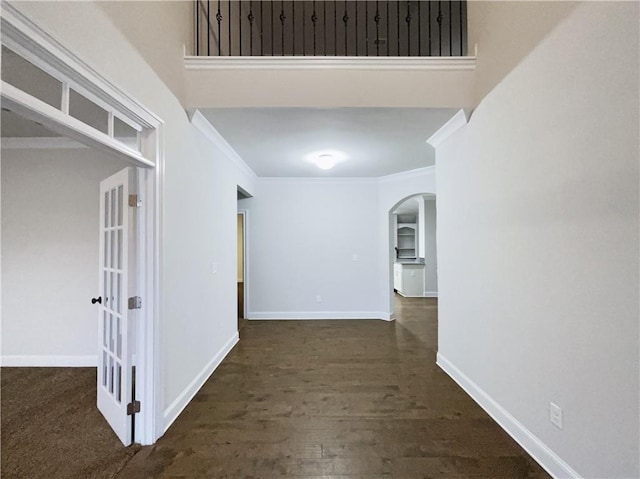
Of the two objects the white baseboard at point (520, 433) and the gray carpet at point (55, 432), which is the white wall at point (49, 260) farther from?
the white baseboard at point (520, 433)

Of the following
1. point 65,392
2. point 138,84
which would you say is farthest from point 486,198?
point 65,392

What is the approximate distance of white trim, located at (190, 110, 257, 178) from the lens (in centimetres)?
268

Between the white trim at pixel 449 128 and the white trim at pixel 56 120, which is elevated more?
the white trim at pixel 449 128

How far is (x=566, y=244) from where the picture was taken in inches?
63.7

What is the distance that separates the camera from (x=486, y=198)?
7.84ft

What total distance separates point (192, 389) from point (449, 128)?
3.50 m

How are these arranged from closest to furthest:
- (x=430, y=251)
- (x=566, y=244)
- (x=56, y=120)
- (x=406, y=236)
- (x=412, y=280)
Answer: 1. (x=56, y=120)
2. (x=566, y=244)
3. (x=412, y=280)
4. (x=430, y=251)
5. (x=406, y=236)

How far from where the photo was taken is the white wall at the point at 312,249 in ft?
17.6

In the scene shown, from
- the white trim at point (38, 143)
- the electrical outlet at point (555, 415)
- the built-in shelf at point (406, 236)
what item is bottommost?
the electrical outlet at point (555, 415)

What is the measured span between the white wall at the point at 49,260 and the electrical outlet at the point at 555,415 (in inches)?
166

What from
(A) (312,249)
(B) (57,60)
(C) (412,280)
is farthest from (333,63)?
(C) (412,280)

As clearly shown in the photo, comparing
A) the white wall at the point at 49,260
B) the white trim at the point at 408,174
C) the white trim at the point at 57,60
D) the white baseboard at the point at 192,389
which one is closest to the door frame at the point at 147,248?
the white trim at the point at 57,60

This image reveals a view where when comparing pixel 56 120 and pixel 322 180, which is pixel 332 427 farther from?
pixel 322 180

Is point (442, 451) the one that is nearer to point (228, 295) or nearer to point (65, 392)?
point (228, 295)
